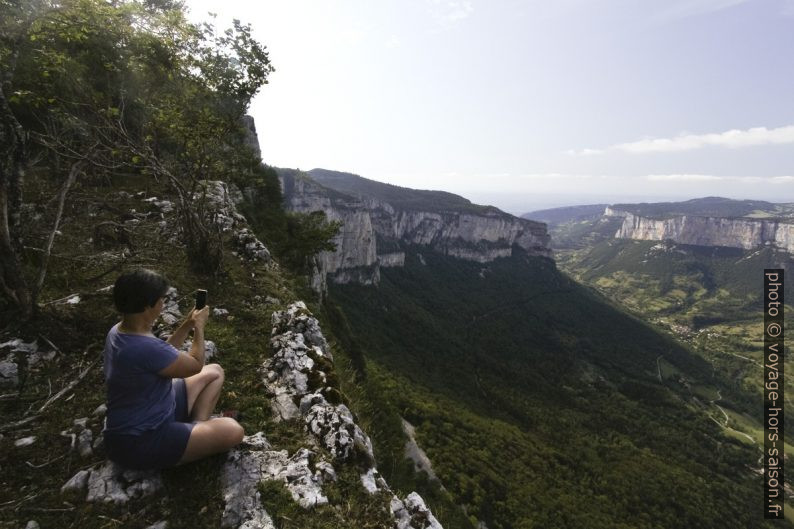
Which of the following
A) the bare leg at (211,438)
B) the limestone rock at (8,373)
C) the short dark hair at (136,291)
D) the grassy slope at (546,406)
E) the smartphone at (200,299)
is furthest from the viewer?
the grassy slope at (546,406)

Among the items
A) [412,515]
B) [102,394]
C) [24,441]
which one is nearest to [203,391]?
[102,394]

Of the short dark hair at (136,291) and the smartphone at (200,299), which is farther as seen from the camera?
the smartphone at (200,299)

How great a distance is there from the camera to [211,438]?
15.9 ft

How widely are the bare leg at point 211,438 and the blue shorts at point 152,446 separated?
9cm

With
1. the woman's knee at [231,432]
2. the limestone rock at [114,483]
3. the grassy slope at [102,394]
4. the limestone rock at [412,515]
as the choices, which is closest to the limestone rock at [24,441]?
the grassy slope at [102,394]

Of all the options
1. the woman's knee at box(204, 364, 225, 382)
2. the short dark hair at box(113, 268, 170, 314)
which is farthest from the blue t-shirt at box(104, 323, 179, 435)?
the woman's knee at box(204, 364, 225, 382)

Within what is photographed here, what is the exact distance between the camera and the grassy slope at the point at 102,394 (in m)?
4.32

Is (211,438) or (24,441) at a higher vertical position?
(211,438)

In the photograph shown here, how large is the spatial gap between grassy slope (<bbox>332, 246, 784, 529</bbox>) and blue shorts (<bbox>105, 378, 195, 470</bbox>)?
17.0 ft

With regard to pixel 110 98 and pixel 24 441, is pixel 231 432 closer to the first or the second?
pixel 24 441

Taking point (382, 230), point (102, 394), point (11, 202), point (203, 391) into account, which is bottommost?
point (382, 230)

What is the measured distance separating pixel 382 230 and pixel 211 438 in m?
159

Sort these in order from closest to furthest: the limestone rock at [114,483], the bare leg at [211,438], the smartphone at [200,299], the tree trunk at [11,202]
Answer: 1. the limestone rock at [114,483]
2. the bare leg at [211,438]
3. the smartphone at [200,299]
4. the tree trunk at [11,202]

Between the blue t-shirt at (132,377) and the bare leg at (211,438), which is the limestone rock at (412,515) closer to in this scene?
the bare leg at (211,438)
